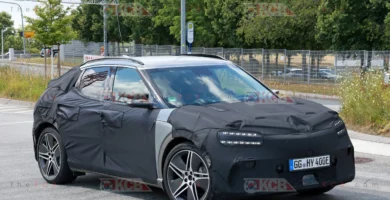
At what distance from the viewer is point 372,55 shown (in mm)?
34938

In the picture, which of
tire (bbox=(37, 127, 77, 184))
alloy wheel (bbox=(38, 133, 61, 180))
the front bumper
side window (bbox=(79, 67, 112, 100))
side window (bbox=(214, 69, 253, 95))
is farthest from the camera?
alloy wheel (bbox=(38, 133, 61, 180))

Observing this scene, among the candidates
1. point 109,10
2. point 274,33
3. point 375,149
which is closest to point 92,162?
point 375,149

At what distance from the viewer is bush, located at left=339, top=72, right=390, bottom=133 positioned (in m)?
13.7

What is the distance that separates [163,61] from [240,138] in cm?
197

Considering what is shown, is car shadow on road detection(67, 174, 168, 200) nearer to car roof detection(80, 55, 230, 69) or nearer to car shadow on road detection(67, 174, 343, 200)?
car shadow on road detection(67, 174, 343, 200)

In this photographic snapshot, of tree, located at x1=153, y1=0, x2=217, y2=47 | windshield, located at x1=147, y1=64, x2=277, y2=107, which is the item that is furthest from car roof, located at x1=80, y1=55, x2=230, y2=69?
tree, located at x1=153, y1=0, x2=217, y2=47

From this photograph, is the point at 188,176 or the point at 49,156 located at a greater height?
the point at 188,176

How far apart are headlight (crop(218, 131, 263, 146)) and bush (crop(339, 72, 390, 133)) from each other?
7217 millimetres

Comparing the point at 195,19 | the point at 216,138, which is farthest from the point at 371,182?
the point at 195,19

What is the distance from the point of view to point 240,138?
21.8ft

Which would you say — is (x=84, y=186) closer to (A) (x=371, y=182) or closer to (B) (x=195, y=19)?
(A) (x=371, y=182)

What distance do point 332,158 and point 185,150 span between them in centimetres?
143

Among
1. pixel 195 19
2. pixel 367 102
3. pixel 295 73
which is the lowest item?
pixel 295 73

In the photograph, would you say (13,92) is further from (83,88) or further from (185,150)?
(185,150)
